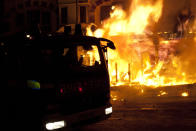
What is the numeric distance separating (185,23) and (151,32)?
7.89 ft

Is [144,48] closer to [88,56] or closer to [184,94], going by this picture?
[184,94]

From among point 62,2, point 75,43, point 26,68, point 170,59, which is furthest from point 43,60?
point 62,2

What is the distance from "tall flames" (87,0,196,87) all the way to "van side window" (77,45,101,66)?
10.8 metres

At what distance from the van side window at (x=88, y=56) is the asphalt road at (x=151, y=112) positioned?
6.39ft

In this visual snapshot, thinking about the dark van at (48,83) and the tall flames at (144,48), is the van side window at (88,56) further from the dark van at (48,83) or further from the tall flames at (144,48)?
the tall flames at (144,48)

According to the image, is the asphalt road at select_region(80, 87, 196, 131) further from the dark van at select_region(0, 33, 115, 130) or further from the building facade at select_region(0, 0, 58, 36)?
the building facade at select_region(0, 0, 58, 36)

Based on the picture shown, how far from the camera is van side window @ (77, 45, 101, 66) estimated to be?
22.2 feet

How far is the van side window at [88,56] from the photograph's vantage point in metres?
6.78

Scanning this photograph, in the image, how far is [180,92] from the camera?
14148mm

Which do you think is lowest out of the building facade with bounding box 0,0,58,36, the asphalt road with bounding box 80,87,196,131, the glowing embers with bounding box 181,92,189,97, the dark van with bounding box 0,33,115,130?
the asphalt road with bounding box 80,87,196,131

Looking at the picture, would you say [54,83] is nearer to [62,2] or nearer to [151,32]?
[151,32]

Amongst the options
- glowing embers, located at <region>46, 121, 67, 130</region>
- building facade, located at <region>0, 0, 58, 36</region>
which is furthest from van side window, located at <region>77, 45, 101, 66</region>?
building facade, located at <region>0, 0, 58, 36</region>

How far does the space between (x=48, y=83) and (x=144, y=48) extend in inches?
582

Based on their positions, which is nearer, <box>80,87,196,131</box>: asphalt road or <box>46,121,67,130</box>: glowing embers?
<box>46,121,67,130</box>: glowing embers
